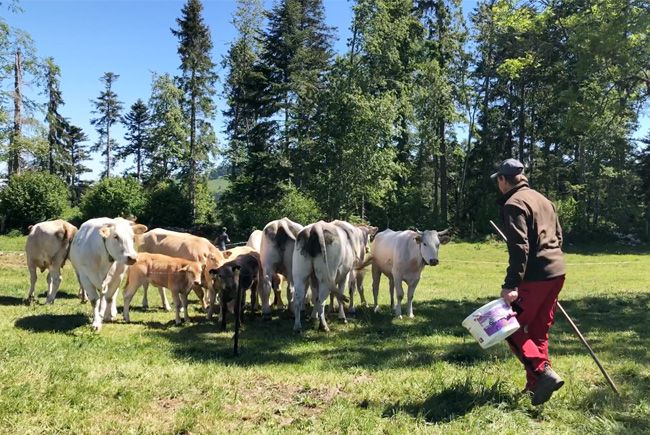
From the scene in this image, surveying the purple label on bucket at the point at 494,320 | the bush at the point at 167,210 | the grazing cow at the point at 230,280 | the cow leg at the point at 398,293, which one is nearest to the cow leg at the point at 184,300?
the grazing cow at the point at 230,280

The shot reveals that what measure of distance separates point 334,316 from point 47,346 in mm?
6149

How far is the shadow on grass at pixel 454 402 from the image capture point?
5.32 meters

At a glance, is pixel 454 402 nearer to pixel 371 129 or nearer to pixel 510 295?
pixel 510 295

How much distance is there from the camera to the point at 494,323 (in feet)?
17.4

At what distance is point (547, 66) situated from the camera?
1870 centimetres

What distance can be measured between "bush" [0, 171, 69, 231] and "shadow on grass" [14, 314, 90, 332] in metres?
29.2

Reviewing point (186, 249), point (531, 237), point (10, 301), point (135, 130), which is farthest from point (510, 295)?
point (135, 130)

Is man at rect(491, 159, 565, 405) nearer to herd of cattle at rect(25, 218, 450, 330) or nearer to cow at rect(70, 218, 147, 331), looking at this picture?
herd of cattle at rect(25, 218, 450, 330)

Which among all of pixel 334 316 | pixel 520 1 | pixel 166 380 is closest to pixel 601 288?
pixel 520 1

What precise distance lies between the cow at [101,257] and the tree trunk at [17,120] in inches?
702

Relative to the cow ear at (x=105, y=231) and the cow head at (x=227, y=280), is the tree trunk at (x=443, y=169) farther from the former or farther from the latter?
the cow ear at (x=105, y=231)

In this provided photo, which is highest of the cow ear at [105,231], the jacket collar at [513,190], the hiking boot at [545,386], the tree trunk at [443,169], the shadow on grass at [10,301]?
the tree trunk at [443,169]

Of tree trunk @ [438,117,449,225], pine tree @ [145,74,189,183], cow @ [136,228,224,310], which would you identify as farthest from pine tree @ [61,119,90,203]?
cow @ [136,228,224,310]

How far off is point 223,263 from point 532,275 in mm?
6625
